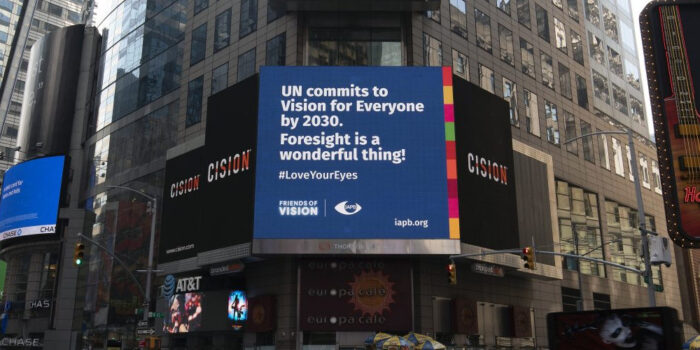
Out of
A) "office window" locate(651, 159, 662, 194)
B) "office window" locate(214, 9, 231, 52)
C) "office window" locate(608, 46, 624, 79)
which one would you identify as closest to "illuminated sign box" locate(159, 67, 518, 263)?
"office window" locate(214, 9, 231, 52)

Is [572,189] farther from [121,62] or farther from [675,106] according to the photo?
[121,62]

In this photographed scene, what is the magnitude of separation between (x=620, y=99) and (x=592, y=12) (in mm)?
9924

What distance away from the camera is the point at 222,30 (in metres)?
51.4

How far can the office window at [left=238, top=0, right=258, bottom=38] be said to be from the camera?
158 feet

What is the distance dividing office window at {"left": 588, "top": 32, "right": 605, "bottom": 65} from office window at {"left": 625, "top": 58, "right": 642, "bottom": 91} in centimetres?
721

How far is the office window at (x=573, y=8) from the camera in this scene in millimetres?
65062

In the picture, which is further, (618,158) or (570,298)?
(618,158)

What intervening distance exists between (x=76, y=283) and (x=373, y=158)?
45.5m

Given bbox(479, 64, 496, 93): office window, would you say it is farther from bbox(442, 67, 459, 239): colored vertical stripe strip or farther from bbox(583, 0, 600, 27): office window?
bbox(583, 0, 600, 27): office window

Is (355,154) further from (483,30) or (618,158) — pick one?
(618,158)

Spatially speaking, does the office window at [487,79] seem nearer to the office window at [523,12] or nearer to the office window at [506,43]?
the office window at [506,43]

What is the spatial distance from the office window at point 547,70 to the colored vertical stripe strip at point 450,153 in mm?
19930

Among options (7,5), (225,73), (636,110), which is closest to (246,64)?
(225,73)

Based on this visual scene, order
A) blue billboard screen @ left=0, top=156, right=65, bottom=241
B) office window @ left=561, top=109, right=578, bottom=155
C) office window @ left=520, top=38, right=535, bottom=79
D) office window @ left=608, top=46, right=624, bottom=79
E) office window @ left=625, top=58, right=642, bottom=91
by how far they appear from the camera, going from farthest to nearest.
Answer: office window @ left=625, top=58, right=642, bottom=91 → blue billboard screen @ left=0, top=156, right=65, bottom=241 → office window @ left=608, top=46, right=624, bottom=79 → office window @ left=561, top=109, right=578, bottom=155 → office window @ left=520, top=38, right=535, bottom=79
